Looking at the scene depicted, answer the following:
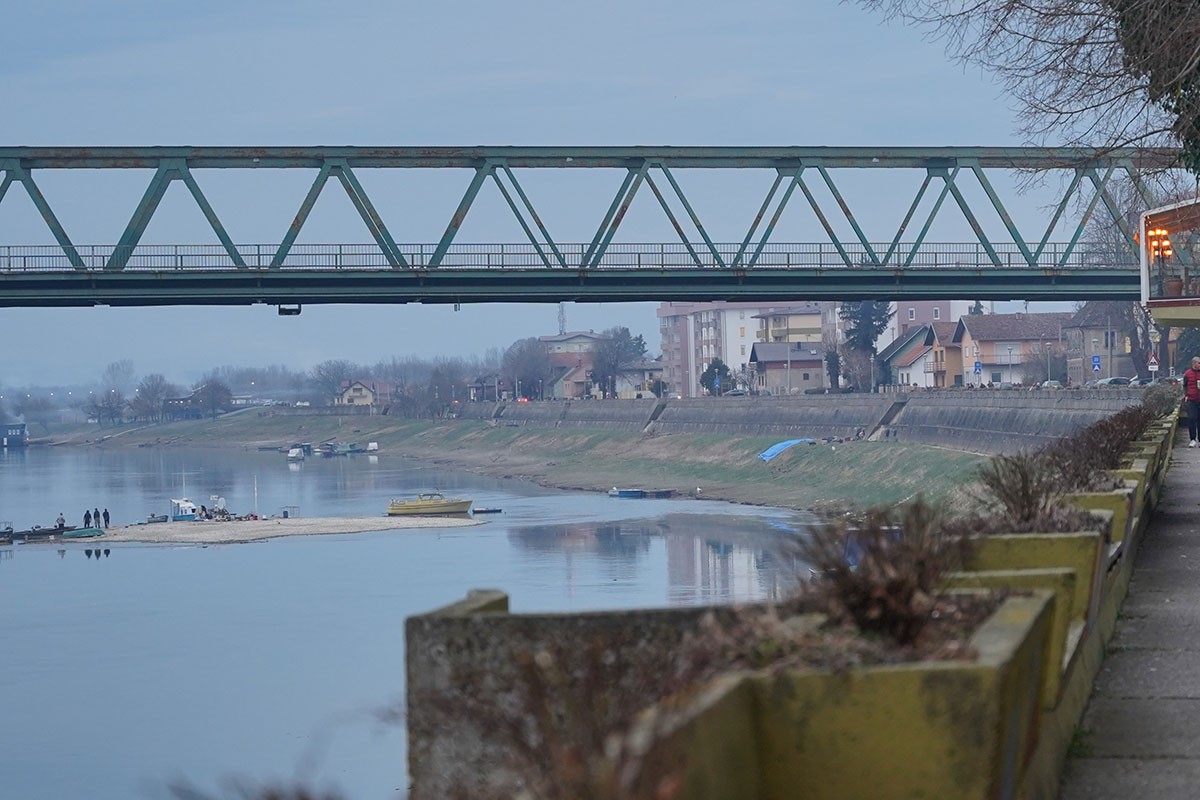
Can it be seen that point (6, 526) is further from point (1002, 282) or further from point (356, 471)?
point (1002, 282)

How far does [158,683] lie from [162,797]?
22.8 metres

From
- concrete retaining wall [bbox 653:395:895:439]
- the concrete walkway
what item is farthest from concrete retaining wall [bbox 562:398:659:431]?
the concrete walkway

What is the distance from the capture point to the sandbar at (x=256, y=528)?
9226 cm

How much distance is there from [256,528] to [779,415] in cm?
5129

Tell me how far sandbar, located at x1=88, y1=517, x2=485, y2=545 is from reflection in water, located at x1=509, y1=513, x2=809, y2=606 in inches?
324

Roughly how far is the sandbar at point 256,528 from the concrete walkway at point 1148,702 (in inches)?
3191

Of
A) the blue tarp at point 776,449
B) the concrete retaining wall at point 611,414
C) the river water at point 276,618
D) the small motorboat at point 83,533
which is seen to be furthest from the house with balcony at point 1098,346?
the small motorboat at point 83,533

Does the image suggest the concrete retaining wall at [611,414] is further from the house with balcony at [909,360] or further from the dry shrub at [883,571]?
the dry shrub at [883,571]

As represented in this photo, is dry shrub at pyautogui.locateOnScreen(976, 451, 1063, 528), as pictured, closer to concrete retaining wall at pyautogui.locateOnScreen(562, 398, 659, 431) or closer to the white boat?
the white boat

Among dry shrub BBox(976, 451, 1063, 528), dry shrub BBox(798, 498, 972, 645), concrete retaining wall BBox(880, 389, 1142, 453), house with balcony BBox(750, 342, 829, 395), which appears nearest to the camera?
dry shrub BBox(798, 498, 972, 645)

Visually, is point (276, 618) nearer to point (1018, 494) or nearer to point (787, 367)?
point (1018, 494)

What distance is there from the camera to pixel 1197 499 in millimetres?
19969

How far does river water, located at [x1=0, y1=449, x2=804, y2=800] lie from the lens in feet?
114

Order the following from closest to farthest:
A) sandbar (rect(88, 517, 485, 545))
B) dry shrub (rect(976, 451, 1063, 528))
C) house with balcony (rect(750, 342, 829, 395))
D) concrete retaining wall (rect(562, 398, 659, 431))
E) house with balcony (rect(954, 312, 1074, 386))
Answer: dry shrub (rect(976, 451, 1063, 528)), sandbar (rect(88, 517, 485, 545)), concrete retaining wall (rect(562, 398, 659, 431)), house with balcony (rect(954, 312, 1074, 386)), house with balcony (rect(750, 342, 829, 395))
